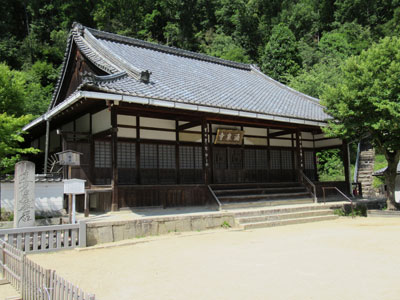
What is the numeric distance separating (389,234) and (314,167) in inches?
375

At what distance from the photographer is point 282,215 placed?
1072 cm

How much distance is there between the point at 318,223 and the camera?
35.3 feet

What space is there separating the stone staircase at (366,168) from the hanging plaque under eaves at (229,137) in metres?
14.3

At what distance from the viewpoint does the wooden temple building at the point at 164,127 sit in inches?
395

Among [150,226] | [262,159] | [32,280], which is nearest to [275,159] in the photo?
[262,159]

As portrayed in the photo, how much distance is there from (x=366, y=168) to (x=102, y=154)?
20772 mm

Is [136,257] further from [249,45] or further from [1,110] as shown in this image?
[249,45]

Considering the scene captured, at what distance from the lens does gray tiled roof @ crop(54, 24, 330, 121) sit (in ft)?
34.7

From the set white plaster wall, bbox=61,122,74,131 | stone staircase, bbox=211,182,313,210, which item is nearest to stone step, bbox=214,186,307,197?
stone staircase, bbox=211,182,313,210

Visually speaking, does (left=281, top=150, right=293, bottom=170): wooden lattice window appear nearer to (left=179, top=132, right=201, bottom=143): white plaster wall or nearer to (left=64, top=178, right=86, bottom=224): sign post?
(left=179, top=132, right=201, bottom=143): white plaster wall

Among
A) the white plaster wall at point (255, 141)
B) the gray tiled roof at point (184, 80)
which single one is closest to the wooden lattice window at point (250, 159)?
the white plaster wall at point (255, 141)

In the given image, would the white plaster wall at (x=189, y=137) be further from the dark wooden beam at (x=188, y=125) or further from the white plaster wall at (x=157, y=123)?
the white plaster wall at (x=157, y=123)

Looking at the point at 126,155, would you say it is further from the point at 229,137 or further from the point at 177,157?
the point at 229,137

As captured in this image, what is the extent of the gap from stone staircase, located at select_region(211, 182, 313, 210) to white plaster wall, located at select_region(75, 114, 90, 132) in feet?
16.4
